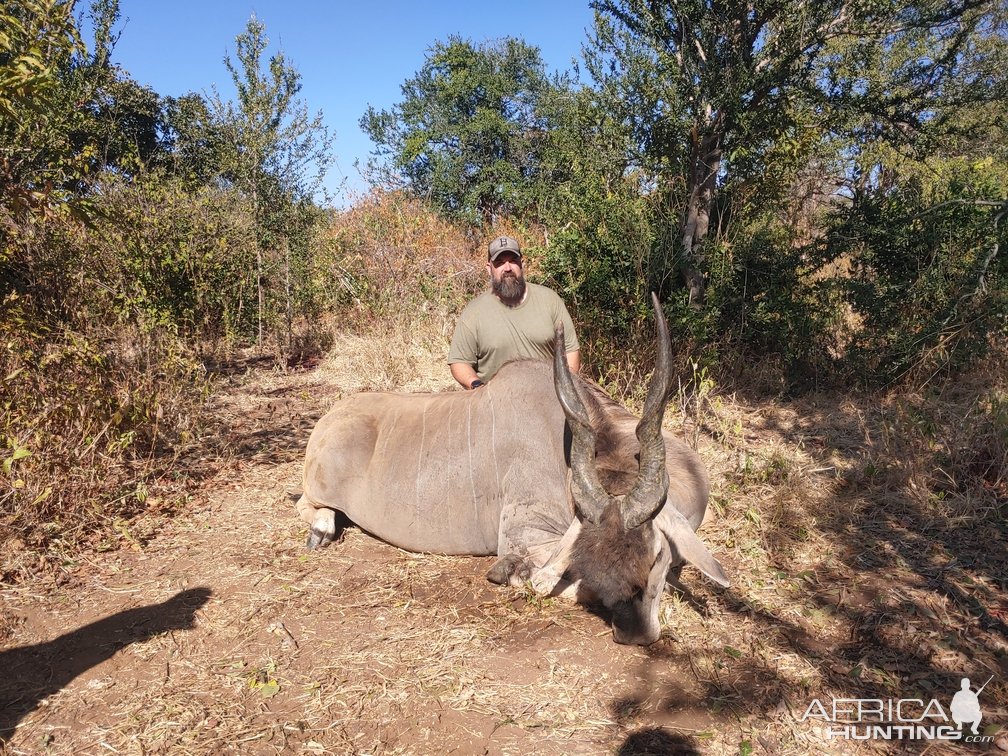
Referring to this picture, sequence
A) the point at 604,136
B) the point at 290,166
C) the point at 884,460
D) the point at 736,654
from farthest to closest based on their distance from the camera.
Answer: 1. the point at 290,166
2. the point at 604,136
3. the point at 884,460
4. the point at 736,654

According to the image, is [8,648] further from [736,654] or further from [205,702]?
[736,654]

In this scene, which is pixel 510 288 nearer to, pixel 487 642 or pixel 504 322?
pixel 504 322

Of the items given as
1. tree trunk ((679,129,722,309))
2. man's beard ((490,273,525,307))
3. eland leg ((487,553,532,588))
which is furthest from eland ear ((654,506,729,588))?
tree trunk ((679,129,722,309))

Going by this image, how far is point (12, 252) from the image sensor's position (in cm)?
535

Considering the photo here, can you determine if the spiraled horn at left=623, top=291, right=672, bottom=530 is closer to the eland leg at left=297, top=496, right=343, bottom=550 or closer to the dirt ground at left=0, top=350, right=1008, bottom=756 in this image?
the dirt ground at left=0, top=350, right=1008, bottom=756

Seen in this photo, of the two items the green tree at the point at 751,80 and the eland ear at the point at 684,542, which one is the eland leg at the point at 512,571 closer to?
the eland ear at the point at 684,542

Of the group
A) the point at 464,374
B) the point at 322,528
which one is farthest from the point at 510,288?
the point at 322,528

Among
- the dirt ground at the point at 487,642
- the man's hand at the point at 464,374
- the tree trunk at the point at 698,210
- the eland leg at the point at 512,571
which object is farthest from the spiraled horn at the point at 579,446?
the tree trunk at the point at 698,210

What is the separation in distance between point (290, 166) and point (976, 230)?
359 inches

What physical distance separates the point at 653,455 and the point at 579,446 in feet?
1.46

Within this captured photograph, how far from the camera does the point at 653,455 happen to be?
346 cm

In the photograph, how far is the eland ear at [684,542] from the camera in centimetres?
342

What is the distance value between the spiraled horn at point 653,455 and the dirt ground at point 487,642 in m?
0.71

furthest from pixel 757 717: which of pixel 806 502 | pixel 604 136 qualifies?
pixel 604 136
